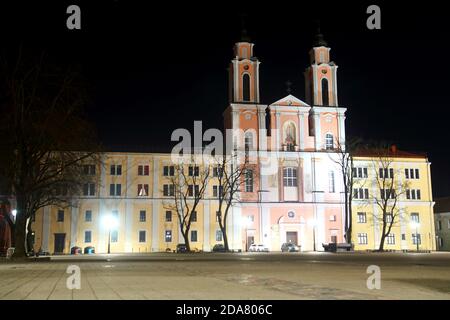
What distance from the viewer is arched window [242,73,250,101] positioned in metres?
82.2

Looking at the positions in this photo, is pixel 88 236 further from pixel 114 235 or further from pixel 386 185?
pixel 386 185

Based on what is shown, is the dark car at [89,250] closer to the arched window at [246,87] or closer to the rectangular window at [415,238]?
the arched window at [246,87]

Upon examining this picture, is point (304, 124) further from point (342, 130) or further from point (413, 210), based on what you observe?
point (413, 210)

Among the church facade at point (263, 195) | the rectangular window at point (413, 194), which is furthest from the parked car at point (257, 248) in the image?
the rectangular window at point (413, 194)

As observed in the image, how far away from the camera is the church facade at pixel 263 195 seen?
77.0 metres

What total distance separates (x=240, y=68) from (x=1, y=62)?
1867 inches

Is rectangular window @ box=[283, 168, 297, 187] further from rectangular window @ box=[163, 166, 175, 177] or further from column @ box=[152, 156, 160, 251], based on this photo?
column @ box=[152, 156, 160, 251]

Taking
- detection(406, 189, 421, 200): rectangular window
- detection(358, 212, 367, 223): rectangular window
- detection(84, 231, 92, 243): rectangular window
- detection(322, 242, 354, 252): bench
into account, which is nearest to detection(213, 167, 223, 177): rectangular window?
detection(322, 242, 354, 252): bench

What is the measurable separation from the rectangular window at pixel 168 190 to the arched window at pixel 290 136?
17.1 m

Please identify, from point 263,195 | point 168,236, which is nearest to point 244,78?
point 263,195

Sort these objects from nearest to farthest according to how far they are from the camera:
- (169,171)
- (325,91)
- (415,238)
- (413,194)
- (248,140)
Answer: (169,171)
(248,140)
(415,238)
(325,91)
(413,194)

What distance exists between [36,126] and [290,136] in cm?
5023

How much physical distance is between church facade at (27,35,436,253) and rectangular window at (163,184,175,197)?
144 mm

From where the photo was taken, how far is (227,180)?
7044 cm
